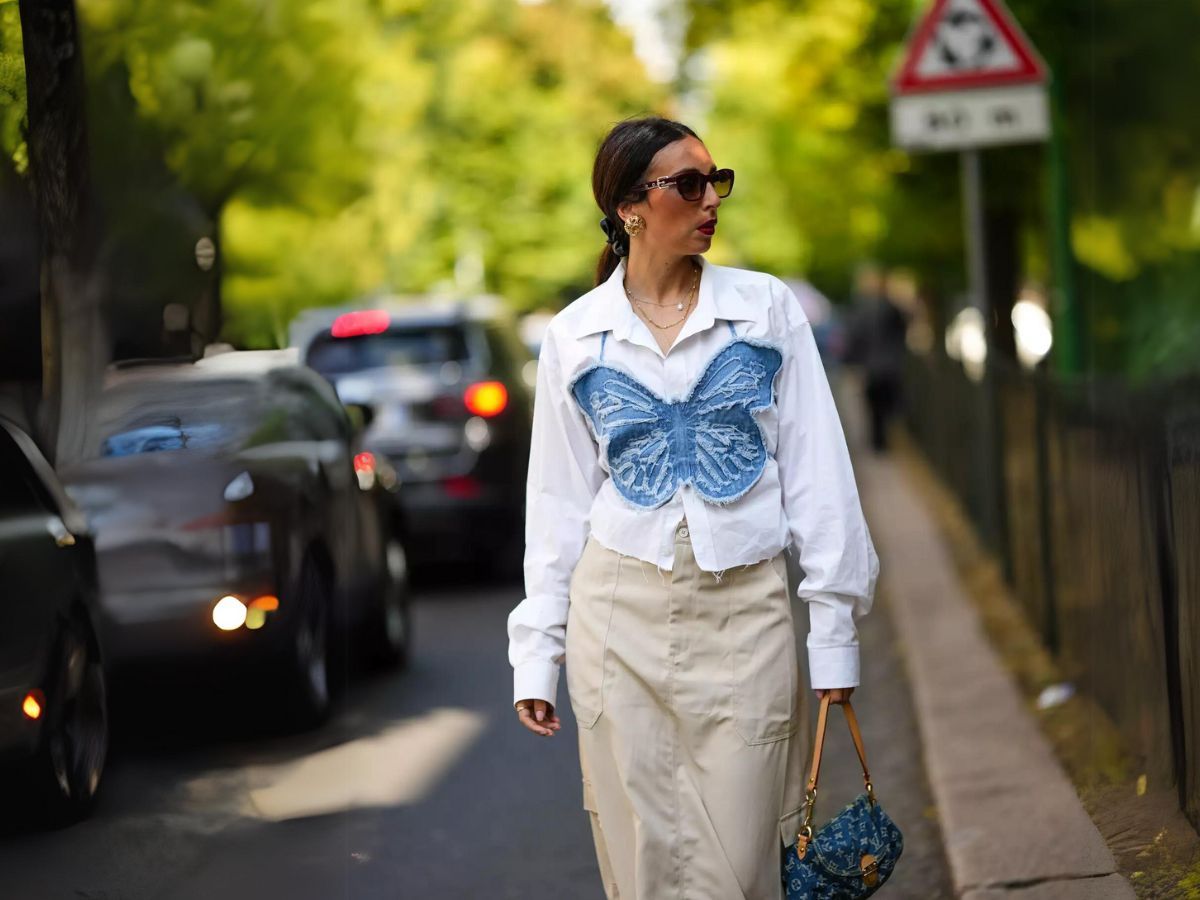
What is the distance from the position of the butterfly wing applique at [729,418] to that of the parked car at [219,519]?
1.29 m

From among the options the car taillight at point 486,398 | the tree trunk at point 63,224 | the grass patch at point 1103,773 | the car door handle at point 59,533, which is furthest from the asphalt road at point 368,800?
the car taillight at point 486,398

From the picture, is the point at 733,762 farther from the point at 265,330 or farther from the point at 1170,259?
the point at 1170,259

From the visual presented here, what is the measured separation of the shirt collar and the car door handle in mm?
1079

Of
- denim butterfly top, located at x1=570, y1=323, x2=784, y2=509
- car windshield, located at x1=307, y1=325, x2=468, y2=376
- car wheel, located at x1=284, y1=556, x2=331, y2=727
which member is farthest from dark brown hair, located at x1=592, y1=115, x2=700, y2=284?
car windshield, located at x1=307, y1=325, x2=468, y2=376

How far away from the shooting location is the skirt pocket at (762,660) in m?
3.57

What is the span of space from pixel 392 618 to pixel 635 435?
558cm

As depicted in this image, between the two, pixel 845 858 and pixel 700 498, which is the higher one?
pixel 700 498

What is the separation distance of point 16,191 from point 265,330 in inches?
56.6

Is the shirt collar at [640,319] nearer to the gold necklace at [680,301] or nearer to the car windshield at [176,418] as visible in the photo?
the gold necklace at [680,301]

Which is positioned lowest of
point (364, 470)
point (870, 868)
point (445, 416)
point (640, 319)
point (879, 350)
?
point (879, 350)

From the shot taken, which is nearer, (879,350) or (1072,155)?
(1072,155)

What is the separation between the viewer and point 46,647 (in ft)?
12.6

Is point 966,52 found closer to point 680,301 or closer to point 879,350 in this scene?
point 680,301

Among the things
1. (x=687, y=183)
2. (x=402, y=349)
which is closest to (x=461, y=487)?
(x=402, y=349)
